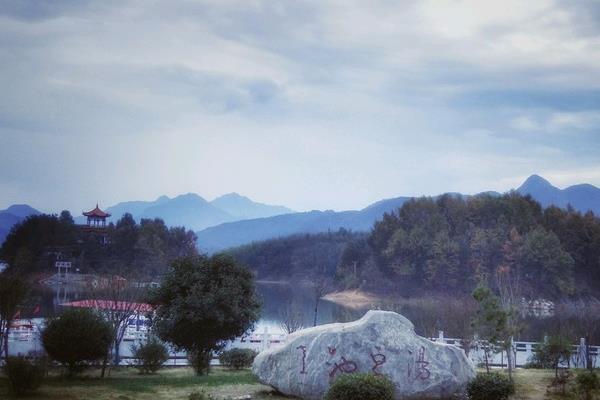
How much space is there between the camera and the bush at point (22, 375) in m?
11.2

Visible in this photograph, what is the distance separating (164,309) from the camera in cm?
1719

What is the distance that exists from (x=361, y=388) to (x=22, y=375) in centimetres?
556

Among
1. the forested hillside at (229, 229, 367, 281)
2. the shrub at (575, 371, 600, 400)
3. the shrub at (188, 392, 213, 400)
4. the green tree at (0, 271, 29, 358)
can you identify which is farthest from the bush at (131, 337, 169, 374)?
the forested hillside at (229, 229, 367, 281)

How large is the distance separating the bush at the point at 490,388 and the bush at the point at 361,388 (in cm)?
253

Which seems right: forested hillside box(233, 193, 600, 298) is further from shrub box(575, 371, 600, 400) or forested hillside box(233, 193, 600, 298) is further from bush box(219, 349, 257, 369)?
shrub box(575, 371, 600, 400)

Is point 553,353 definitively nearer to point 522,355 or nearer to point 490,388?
point 522,355

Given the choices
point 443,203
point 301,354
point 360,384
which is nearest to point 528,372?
point 301,354

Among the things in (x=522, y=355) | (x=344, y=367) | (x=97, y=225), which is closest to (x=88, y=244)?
(x=97, y=225)

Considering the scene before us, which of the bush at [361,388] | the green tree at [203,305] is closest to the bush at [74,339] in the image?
the green tree at [203,305]

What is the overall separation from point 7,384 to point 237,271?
22.3ft

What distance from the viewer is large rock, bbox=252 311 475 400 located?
12640mm

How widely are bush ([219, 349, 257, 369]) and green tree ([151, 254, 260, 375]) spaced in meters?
1.06

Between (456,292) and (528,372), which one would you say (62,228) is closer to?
(456,292)

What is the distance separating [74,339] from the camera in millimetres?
14008
